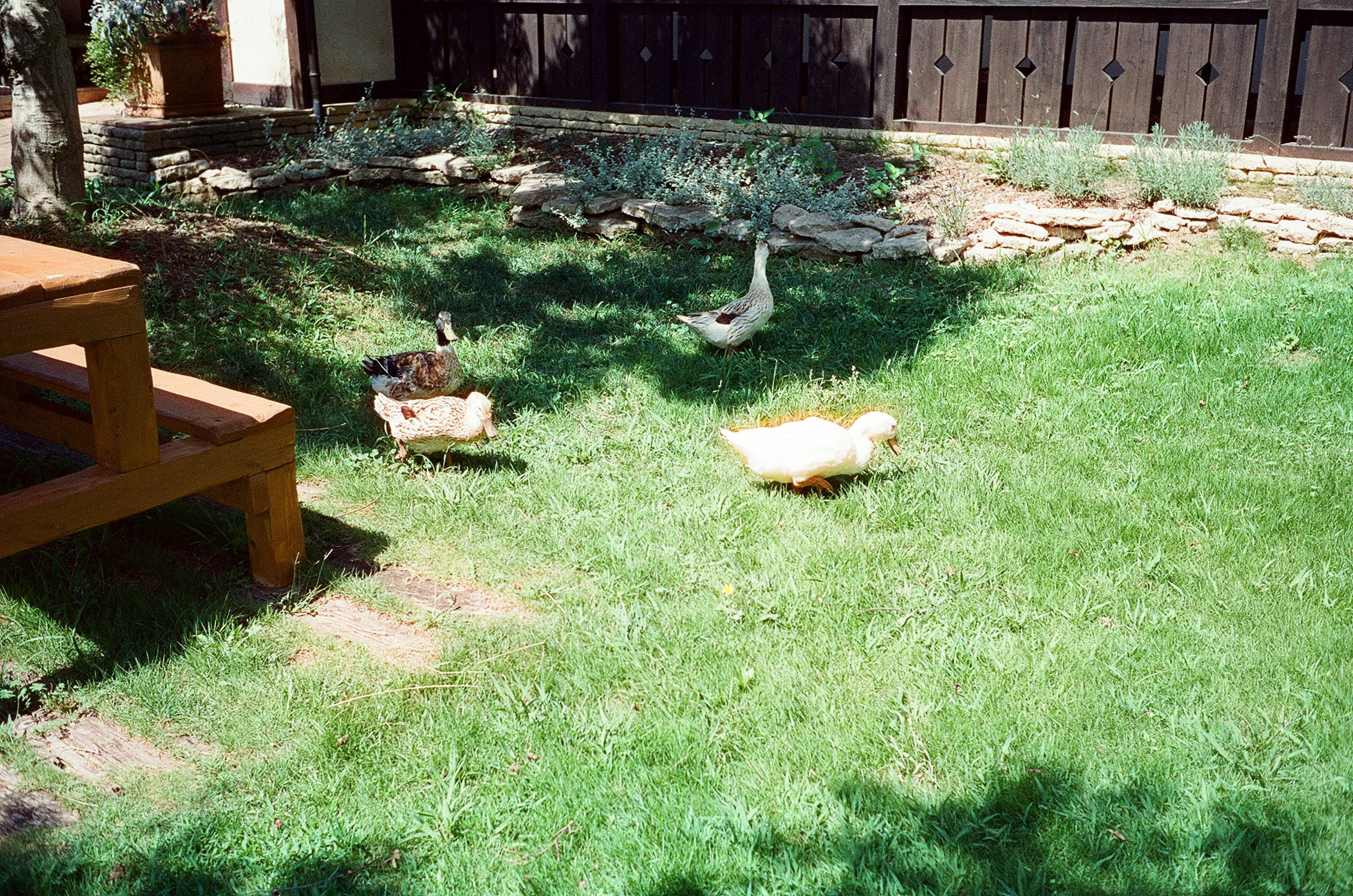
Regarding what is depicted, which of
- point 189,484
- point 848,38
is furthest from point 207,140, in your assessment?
point 189,484

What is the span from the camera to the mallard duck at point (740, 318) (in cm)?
598

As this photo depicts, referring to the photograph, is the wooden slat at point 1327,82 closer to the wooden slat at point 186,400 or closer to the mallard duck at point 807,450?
the mallard duck at point 807,450

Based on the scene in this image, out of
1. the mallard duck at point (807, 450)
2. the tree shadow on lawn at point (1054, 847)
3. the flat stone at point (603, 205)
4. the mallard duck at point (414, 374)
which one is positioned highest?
the flat stone at point (603, 205)

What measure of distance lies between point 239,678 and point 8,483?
1.98m

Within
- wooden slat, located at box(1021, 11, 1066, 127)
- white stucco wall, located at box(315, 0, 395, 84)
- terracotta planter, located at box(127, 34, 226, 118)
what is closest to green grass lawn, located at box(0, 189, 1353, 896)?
wooden slat, located at box(1021, 11, 1066, 127)

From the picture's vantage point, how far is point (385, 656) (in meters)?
3.68

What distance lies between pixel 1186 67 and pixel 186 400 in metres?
7.73

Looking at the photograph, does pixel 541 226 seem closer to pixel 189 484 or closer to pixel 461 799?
pixel 189 484

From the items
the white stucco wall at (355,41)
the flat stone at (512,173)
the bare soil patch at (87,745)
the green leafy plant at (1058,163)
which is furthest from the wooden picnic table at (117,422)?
the white stucco wall at (355,41)

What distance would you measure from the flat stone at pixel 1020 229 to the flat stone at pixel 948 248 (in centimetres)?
22

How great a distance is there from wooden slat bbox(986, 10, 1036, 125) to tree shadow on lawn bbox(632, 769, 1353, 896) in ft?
24.7

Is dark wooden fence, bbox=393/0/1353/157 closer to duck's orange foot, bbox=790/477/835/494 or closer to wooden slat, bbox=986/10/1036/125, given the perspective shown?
wooden slat, bbox=986/10/1036/125

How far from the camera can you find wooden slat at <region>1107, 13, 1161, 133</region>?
8.63 metres

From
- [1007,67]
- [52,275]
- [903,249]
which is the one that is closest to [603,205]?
[903,249]
